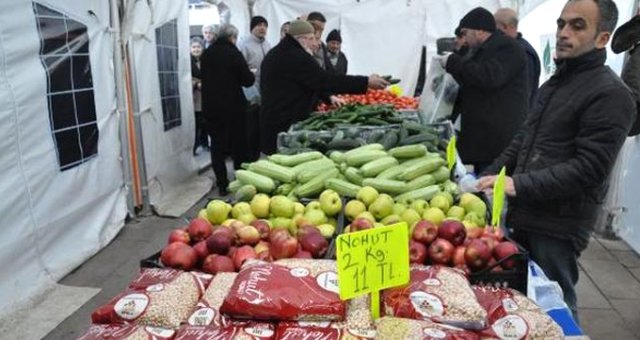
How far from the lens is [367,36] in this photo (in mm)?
11039

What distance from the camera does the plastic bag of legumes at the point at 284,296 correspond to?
4.72 feet

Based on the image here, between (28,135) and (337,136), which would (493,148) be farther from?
(28,135)

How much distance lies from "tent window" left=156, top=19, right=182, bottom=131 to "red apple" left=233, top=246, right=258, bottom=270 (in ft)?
15.5

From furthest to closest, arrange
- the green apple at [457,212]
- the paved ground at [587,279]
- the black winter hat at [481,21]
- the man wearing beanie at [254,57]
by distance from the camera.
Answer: the man wearing beanie at [254,57], the black winter hat at [481,21], the paved ground at [587,279], the green apple at [457,212]

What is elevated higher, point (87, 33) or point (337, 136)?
point (87, 33)

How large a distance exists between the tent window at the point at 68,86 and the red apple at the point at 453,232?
334 cm

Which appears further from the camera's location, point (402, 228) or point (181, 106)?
point (181, 106)

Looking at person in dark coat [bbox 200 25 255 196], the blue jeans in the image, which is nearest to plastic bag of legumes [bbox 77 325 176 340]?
the blue jeans

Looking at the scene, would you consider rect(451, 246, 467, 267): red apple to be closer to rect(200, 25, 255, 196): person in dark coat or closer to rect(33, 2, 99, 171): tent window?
rect(33, 2, 99, 171): tent window

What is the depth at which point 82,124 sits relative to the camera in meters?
4.60

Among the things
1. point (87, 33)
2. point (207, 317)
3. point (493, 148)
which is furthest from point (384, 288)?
point (87, 33)

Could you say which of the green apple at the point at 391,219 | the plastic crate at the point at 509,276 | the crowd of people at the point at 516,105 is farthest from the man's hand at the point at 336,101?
the plastic crate at the point at 509,276

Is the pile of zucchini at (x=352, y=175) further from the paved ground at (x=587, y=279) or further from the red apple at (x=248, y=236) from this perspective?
the paved ground at (x=587, y=279)

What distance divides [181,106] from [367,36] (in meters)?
5.29
